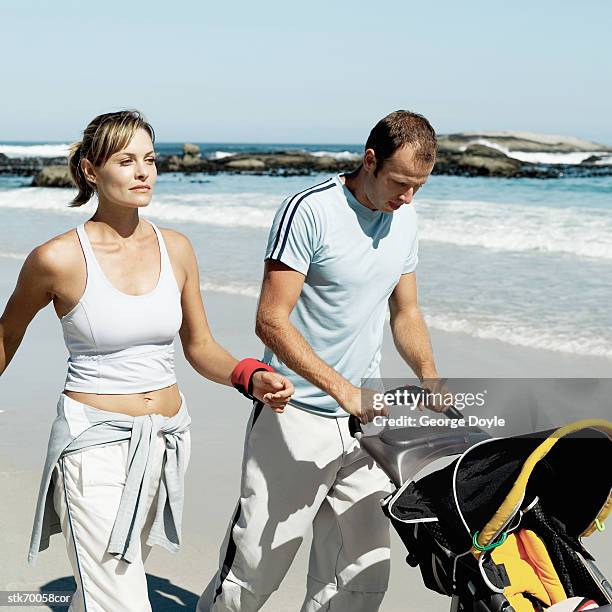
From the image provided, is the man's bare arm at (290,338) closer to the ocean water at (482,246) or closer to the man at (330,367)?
the man at (330,367)

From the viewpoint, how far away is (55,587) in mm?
4438

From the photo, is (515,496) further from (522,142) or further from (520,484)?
(522,142)

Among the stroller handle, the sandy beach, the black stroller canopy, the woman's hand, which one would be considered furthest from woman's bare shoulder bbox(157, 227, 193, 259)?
the sandy beach

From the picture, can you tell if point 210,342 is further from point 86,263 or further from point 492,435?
point 492,435

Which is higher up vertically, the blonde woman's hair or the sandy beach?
the blonde woman's hair

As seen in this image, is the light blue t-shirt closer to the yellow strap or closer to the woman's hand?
the woman's hand

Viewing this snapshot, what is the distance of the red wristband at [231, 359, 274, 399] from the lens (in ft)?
10.3

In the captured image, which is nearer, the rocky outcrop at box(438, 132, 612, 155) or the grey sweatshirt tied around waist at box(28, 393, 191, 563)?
the grey sweatshirt tied around waist at box(28, 393, 191, 563)

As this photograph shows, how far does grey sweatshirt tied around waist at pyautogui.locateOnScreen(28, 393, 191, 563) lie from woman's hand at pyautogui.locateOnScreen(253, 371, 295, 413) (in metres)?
0.26

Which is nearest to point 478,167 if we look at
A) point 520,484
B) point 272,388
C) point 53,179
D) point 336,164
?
point 336,164

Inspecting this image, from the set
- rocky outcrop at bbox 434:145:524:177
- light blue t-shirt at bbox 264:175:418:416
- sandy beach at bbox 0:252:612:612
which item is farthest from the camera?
rocky outcrop at bbox 434:145:524:177

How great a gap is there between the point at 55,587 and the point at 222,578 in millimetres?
1210

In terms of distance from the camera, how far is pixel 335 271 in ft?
11.0

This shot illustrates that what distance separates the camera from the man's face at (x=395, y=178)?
323cm
